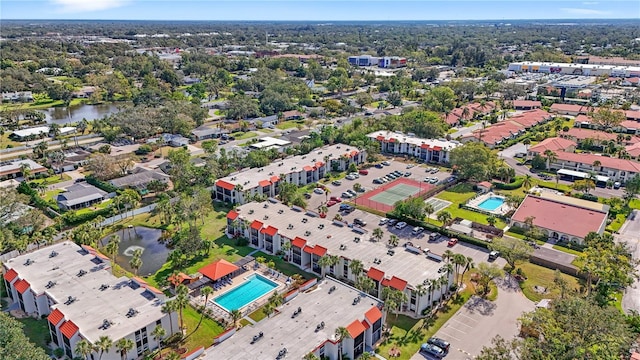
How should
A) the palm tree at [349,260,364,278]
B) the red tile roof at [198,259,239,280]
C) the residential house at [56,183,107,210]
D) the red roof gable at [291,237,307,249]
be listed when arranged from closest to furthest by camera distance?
1. the palm tree at [349,260,364,278]
2. the red tile roof at [198,259,239,280]
3. the red roof gable at [291,237,307,249]
4. the residential house at [56,183,107,210]

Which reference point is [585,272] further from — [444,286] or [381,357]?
[381,357]

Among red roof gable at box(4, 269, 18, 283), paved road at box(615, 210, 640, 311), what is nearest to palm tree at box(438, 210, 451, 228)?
paved road at box(615, 210, 640, 311)

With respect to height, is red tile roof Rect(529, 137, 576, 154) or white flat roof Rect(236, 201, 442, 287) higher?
red tile roof Rect(529, 137, 576, 154)

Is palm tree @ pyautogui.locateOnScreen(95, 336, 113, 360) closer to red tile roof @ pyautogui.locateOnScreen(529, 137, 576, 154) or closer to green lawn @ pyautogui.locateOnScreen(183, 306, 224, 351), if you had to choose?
green lawn @ pyautogui.locateOnScreen(183, 306, 224, 351)

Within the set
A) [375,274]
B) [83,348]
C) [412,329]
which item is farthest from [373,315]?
[83,348]

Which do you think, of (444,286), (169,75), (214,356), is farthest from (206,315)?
(169,75)
